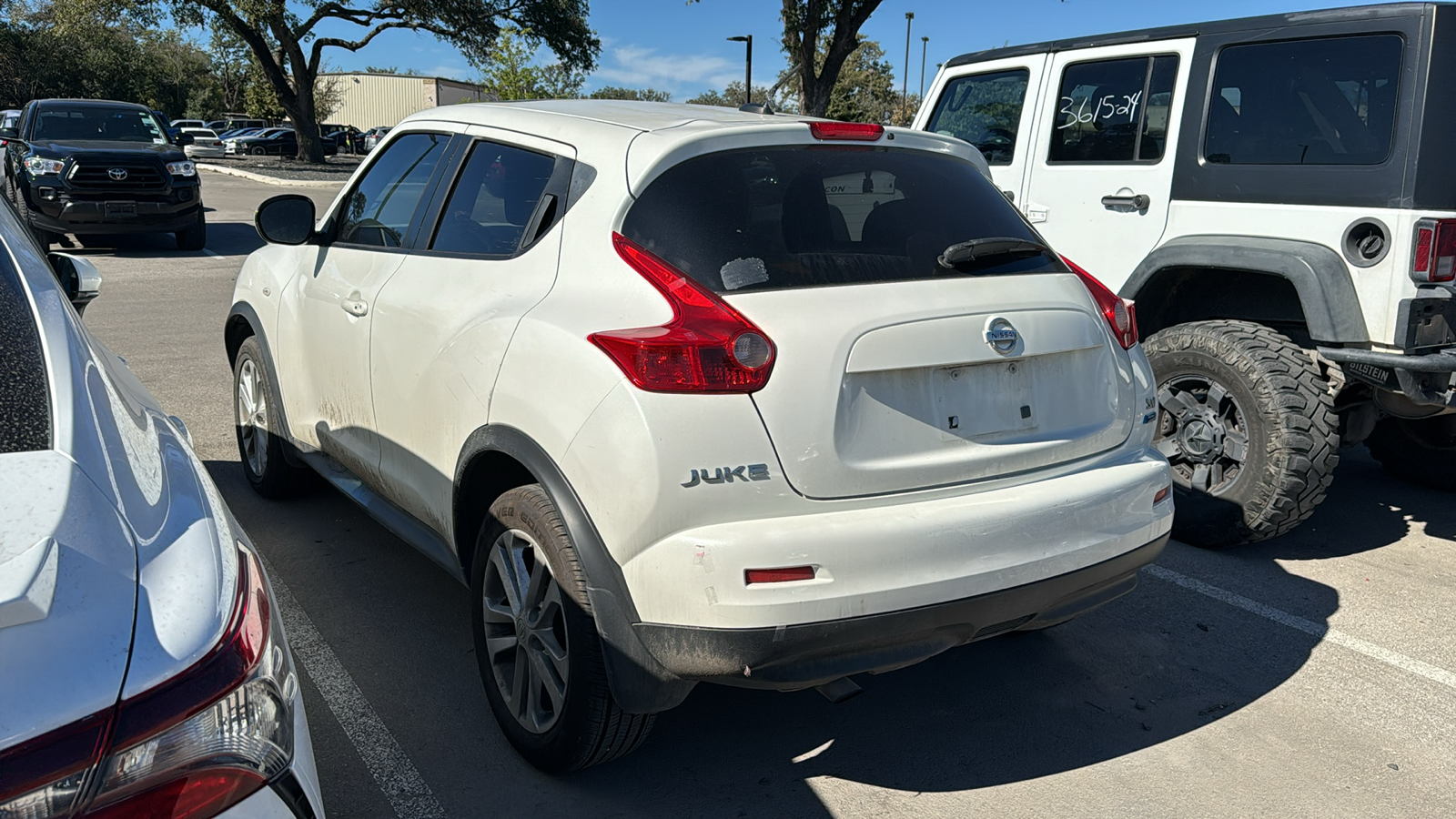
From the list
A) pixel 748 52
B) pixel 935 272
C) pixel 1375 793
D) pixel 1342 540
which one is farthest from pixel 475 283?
A: pixel 748 52

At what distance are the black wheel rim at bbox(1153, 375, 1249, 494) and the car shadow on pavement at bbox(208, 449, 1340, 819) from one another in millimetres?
605

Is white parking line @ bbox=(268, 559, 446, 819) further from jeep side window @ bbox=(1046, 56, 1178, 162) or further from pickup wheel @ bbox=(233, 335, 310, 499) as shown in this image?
jeep side window @ bbox=(1046, 56, 1178, 162)

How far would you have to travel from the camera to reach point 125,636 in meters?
1.43

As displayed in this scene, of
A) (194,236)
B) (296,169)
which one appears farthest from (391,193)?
(296,169)

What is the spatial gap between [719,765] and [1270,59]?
13.0 feet

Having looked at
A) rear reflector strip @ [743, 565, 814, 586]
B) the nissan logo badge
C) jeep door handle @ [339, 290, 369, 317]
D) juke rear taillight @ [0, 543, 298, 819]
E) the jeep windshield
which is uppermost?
the jeep windshield

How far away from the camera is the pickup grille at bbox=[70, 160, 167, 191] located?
13.1 metres

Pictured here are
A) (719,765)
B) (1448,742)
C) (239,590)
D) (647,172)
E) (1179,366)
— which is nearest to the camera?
(239,590)

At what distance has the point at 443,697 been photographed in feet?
11.0

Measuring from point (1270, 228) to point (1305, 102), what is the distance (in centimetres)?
59

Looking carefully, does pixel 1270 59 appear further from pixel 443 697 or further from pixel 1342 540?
pixel 443 697

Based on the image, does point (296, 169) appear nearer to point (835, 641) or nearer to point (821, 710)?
point (821, 710)

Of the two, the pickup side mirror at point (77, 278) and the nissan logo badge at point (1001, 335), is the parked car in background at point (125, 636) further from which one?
the nissan logo badge at point (1001, 335)

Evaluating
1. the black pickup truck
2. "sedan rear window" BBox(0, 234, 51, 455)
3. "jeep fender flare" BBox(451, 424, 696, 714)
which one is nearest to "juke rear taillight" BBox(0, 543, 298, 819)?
"sedan rear window" BBox(0, 234, 51, 455)
